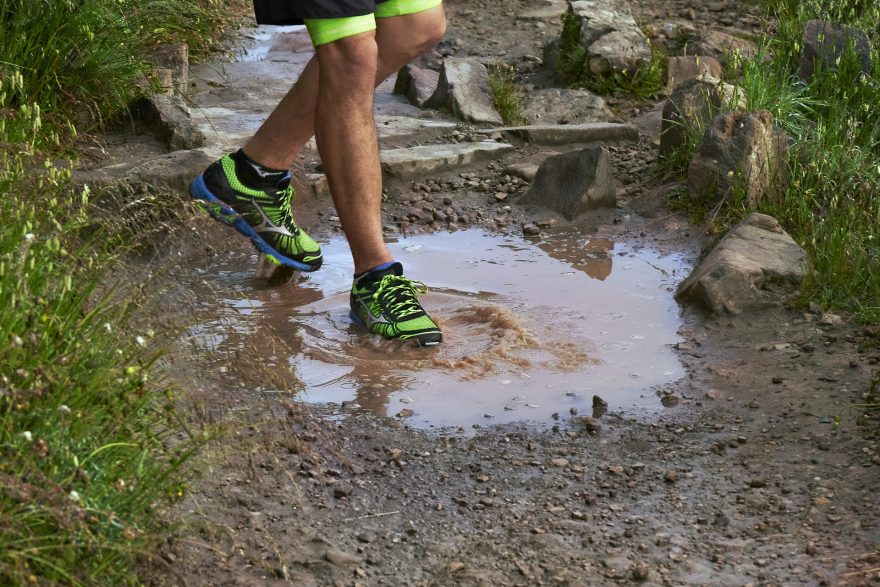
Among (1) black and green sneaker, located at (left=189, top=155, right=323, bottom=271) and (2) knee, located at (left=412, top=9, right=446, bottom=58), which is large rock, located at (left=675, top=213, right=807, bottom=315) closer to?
(2) knee, located at (left=412, top=9, right=446, bottom=58)

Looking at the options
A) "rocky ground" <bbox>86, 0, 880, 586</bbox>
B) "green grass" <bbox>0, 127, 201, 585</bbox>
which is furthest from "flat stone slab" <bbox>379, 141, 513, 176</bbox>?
"green grass" <bbox>0, 127, 201, 585</bbox>

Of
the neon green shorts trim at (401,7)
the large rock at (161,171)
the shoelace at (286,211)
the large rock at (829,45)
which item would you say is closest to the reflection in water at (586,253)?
the shoelace at (286,211)

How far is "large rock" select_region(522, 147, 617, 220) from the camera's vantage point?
5.34 m

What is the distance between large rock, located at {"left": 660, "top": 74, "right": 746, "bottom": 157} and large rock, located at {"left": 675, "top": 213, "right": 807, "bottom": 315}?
3.78 feet

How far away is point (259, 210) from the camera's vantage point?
433 cm

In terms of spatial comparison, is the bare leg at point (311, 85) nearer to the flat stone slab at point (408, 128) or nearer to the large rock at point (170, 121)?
the large rock at point (170, 121)

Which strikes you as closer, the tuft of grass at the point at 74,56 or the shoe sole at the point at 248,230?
the shoe sole at the point at 248,230

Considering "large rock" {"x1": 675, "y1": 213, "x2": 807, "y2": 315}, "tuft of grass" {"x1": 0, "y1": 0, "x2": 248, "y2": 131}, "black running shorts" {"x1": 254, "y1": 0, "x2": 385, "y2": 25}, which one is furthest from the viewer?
"tuft of grass" {"x1": 0, "y1": 0, "x2": 248, "y2": 131}

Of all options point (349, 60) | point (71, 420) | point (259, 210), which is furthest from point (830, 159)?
point (71, 420)

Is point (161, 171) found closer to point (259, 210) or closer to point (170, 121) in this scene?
point (170, 121)

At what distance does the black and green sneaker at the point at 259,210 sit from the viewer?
14.1 feet

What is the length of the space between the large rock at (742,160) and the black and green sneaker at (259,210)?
187 cm

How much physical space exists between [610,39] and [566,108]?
0.64 m

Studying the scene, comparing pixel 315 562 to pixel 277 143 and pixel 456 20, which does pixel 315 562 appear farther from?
pixel 456 20
